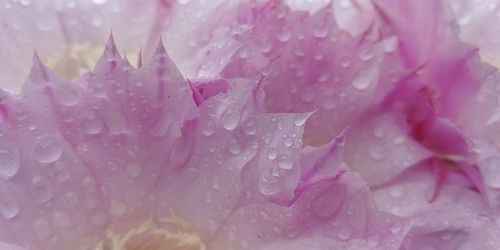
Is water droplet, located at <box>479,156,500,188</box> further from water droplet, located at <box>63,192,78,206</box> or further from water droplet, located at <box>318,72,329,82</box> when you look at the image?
water droplet, located at <box>63,192,78,206</box>

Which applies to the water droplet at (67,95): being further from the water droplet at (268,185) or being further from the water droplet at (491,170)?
the water droplet at (491,170)

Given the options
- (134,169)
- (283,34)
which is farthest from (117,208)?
(283,34)

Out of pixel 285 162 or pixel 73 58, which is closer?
pixel 285 162

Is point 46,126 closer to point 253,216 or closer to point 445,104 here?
point 253,216

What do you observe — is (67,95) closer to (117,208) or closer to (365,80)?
(117,208)

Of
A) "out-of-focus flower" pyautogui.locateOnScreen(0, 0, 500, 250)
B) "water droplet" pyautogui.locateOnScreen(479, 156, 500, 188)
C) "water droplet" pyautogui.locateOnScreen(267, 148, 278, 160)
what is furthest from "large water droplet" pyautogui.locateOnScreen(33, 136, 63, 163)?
"water droplet" pyautogui.locateOnScreen(479, 156, 500, 188)

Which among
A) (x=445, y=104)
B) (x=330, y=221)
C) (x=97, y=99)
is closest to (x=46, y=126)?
(x=97, y=99)
